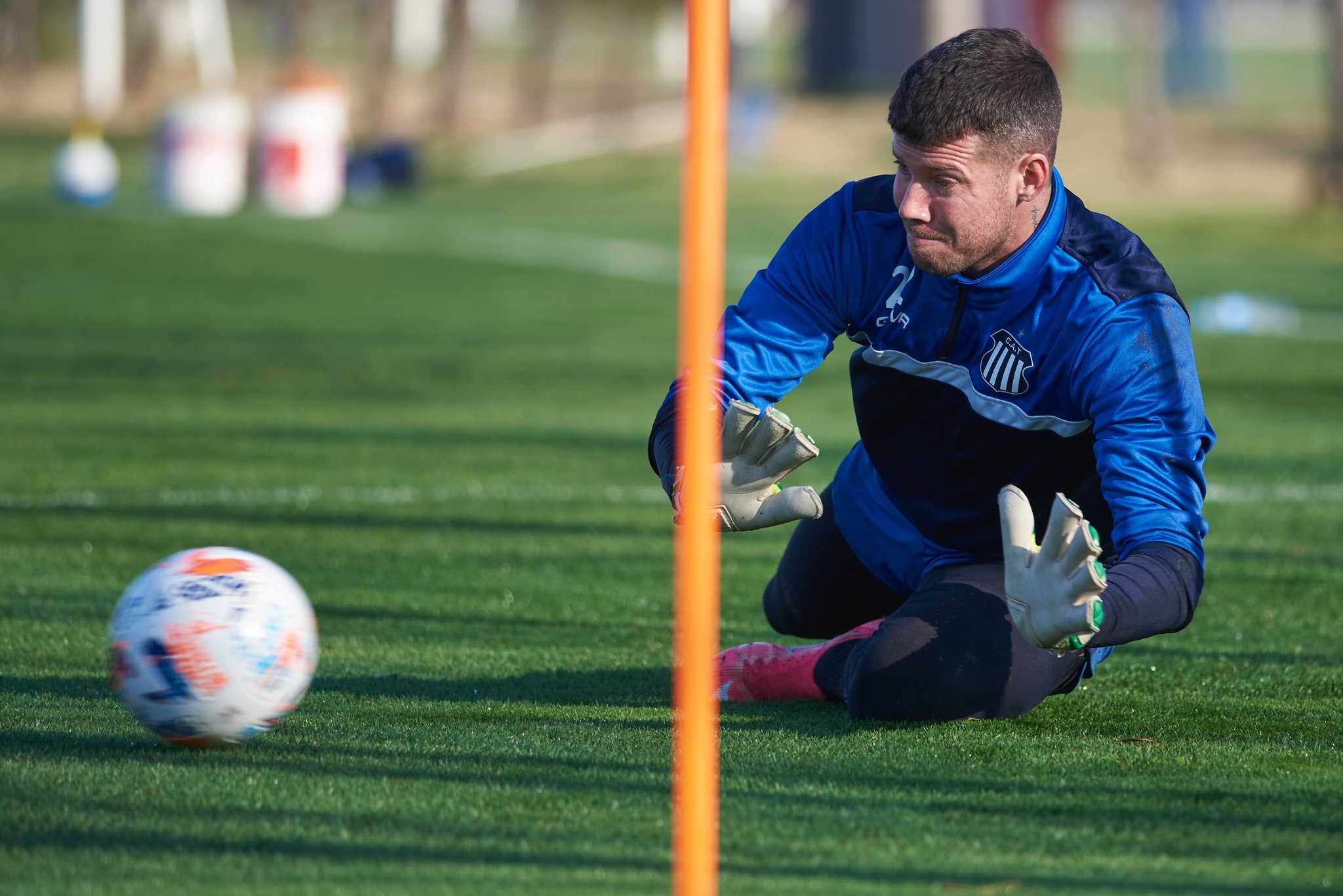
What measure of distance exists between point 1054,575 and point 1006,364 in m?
0.87

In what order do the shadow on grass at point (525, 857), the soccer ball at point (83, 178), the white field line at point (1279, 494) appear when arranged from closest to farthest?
the shadow on grass at point (525, 857) < the white field line at point (1279, 494) < the soccer ball at point (83, 178)

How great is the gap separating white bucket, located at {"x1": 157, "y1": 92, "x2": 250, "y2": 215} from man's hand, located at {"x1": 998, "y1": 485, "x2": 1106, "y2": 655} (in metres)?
23.2

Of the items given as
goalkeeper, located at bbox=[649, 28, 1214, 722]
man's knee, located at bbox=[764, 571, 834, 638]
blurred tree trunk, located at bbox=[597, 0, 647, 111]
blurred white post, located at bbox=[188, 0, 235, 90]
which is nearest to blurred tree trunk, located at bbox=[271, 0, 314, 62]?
blurred white post, located at bbox=[188, 0, 235, 90]

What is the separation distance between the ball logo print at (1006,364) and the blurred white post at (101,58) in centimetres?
2594

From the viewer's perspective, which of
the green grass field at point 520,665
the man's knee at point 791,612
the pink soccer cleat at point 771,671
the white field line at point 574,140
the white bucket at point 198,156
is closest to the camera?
the green grass field at point 520,665

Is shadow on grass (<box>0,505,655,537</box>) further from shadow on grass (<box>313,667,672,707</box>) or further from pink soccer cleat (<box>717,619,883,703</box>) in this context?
pink soccer cleat (<box>717,619,883,703</box>)

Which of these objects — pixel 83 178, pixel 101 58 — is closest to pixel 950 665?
pixel 83 178

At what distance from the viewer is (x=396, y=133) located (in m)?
43.9

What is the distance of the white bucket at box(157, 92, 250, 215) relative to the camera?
26.1 meters

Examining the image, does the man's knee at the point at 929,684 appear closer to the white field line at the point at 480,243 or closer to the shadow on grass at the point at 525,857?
the shadow on grass at the point at 525,857

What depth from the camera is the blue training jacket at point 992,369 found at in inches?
163

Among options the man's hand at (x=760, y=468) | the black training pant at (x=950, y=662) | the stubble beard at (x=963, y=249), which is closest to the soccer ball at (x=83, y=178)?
the black training pant at (x=950, y=662)

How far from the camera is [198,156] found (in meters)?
26.4

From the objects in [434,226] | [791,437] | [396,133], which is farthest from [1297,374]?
[396,133]
